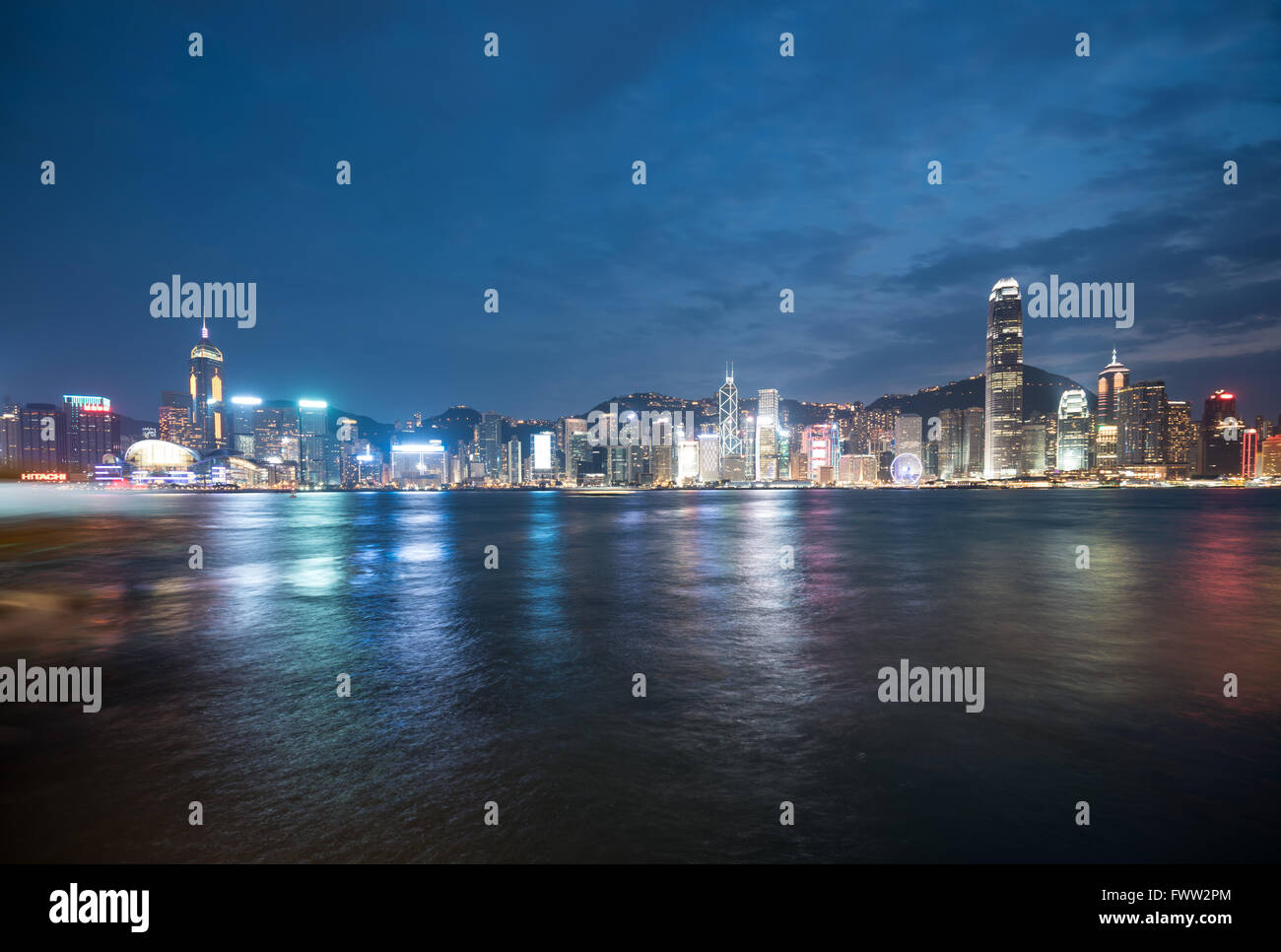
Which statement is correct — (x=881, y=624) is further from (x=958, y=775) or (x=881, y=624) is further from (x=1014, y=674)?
(x=958, y=775)


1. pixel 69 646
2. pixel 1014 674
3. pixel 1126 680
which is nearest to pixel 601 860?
pixel 1014 674

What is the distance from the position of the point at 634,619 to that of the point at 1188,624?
64.6 feet

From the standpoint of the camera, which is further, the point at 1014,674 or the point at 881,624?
the point at 881,624

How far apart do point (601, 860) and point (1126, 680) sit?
14399 millimetres

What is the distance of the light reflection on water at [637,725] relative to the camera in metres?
7.44

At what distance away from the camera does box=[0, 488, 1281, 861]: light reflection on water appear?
7438mm

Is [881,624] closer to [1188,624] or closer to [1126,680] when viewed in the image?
[1126,680]

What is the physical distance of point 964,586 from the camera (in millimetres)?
27422

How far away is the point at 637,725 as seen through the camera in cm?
1091

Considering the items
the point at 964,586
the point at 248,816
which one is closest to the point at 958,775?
the point at 248,816
